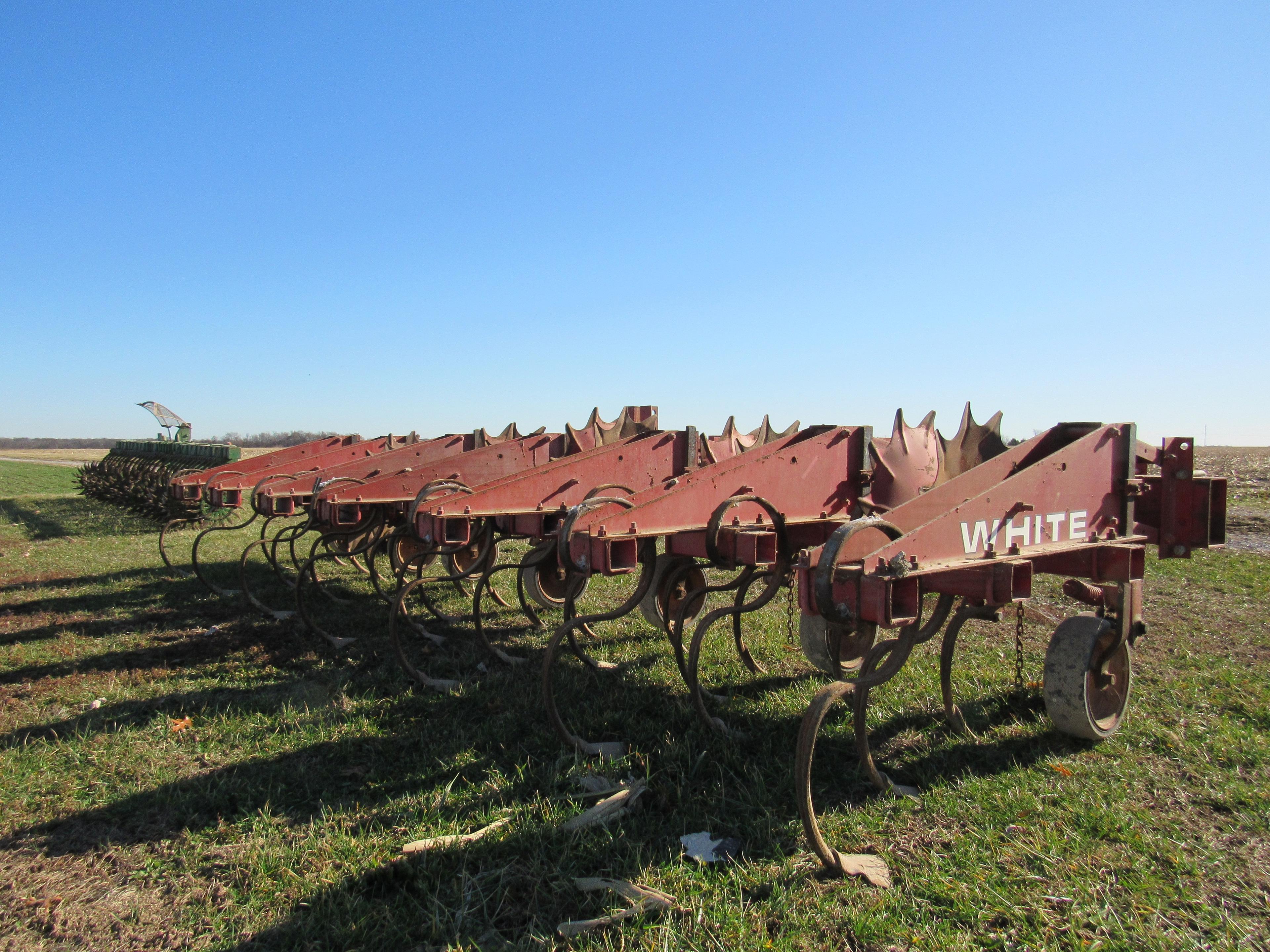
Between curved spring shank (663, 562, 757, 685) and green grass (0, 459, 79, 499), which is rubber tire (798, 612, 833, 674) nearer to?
curved spring shank (663, 562, 757, 685)

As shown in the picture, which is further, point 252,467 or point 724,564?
point 252,467

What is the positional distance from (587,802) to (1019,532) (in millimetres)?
2136

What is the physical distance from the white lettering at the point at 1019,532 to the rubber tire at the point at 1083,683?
0.96 meters

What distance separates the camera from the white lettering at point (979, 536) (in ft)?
8.96

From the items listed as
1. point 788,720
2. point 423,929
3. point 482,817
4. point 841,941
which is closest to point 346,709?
point 482,817

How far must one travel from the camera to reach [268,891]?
8.45 feet

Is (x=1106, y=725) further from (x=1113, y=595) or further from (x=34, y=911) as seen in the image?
(x=34, y=911)

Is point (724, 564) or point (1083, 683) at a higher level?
point (724, 564)

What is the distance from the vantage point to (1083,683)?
3.51m

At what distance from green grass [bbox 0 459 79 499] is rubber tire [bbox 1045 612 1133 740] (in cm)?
2488

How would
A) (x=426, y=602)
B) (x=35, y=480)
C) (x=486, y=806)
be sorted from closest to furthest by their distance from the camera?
(x=486, y=806), (x=426, y=602), (x=35, y=480)

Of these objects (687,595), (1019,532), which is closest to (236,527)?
(687,595)

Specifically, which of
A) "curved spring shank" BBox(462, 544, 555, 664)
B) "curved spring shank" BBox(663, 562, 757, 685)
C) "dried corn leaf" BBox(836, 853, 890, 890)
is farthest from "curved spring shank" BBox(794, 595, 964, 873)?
"curved spring shank" BBox(462, 544, 555, 664)

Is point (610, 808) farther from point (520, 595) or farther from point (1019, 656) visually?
point (520, 595)
